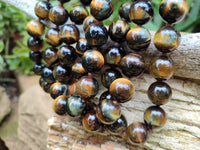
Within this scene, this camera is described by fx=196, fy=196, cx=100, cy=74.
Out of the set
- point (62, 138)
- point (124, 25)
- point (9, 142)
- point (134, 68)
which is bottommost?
point (9, 142)

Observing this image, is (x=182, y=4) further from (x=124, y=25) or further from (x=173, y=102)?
(x=173, y=102)

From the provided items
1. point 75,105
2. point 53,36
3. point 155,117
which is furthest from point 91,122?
point 53,36

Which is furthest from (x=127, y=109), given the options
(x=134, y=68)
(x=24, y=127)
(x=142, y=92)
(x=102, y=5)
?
(x=24, y=127)

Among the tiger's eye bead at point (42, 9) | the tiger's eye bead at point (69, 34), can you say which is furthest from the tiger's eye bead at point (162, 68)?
the tiger's eye bead at point (42, 9)

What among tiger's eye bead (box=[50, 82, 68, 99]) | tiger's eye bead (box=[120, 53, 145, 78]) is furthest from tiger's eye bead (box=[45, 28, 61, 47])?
tiger's eye bead (box=[120, 53, 145, 78])

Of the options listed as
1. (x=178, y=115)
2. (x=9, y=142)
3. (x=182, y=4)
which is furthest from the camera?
(x=9, y=142)

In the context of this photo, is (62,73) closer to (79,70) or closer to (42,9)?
(79,70)
